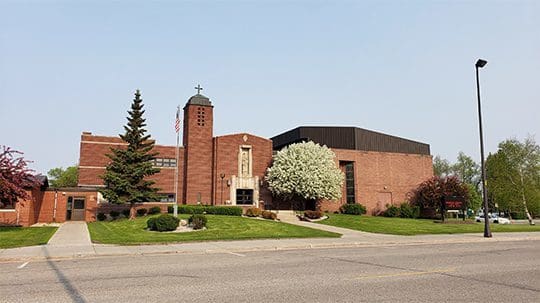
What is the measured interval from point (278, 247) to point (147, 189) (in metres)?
21.6

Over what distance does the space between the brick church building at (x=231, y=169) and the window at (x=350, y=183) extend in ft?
0.37

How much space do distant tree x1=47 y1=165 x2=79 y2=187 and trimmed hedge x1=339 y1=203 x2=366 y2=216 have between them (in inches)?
2213

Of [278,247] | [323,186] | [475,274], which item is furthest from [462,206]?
[475,274]

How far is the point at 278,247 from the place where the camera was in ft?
54.3

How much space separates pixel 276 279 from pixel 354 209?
112 feet

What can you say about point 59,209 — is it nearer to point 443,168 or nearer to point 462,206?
point 462,206

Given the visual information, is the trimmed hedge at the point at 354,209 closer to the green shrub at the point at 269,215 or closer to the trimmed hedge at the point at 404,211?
the trimmed hedge at the point at 404,211

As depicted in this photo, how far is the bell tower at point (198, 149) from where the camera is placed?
40344 mm

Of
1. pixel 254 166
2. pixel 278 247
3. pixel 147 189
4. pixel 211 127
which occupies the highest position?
pixel 211 127

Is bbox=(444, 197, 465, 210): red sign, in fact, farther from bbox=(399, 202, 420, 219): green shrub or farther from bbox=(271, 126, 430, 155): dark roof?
bbox=(271, 126, 430, 155): dark roof

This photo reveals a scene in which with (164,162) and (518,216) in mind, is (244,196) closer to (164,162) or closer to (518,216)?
(164,162)

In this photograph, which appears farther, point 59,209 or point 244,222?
point 59,209

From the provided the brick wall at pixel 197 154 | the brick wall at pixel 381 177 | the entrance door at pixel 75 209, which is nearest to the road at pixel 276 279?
the entrance door at pixel 75 209

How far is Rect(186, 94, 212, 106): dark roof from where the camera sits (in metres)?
41.8
